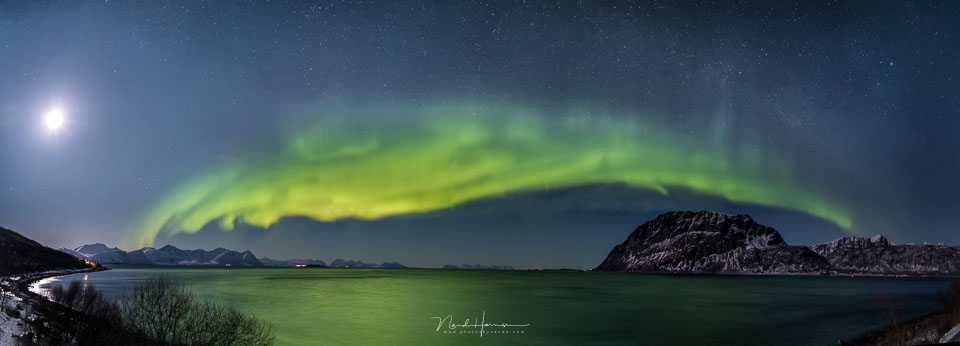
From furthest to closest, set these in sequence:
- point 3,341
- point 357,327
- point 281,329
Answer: point 357,327 → point 281,329 → point 3,341

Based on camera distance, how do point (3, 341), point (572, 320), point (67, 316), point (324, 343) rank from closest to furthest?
point (3, 341) < point (67, 316) < point (324, 343) < point (572, 320)

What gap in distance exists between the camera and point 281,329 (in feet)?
190

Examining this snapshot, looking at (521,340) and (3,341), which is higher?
(3,341)

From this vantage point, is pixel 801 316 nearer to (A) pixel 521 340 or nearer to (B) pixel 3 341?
(A) pixel 521 340

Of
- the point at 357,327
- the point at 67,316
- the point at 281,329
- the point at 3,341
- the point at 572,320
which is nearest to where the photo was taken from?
the point at 3,341

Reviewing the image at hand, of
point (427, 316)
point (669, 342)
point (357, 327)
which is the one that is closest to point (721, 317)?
point (669, 342)

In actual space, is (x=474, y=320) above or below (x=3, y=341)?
below

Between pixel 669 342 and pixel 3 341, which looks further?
pixel 669 342

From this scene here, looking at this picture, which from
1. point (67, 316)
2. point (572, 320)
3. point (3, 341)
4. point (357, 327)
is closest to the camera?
point (3, 341)

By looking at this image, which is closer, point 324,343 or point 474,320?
point 324,343

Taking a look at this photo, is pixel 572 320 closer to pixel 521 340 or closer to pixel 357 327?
pixel 521 340

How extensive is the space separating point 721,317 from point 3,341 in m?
80.9

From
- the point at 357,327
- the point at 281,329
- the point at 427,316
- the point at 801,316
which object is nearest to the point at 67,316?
the point at 281,329

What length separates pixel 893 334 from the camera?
4150cm
